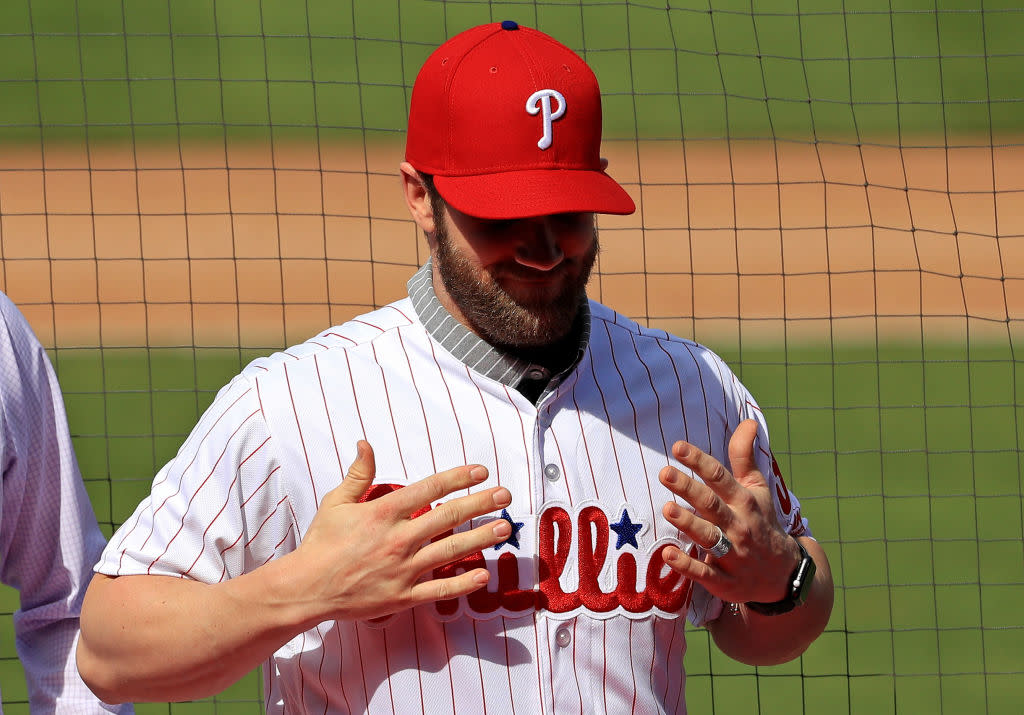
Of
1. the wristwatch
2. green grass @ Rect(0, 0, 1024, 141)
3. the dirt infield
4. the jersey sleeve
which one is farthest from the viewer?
green grass @ Rect(0, 0, 1024, 141)

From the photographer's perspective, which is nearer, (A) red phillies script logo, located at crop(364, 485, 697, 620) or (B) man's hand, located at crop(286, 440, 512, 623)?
(B) man's hand, located at crop(286, 440, 512, 623)

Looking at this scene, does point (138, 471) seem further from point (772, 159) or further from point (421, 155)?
point (772, 159)

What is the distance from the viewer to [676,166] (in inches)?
446

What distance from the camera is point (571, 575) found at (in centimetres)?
156

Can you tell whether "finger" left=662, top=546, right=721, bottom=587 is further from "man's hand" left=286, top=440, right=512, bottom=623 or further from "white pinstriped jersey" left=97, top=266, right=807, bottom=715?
"man's hand" left=286, top=440, right=512, bottom=623

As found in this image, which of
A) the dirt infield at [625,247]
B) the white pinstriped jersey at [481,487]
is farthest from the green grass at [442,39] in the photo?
the white pinstriped jersey at [481,487]

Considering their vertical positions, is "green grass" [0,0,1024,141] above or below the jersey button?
above

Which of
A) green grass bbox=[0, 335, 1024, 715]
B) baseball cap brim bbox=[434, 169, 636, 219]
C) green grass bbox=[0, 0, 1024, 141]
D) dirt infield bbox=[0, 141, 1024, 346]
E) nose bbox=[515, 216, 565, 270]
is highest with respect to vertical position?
green grass bbox=[0, 0, 1024, 141]

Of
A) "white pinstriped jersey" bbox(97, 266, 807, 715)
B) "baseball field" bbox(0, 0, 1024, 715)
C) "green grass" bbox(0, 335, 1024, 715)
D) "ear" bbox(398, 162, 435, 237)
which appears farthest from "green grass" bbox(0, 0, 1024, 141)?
"white pinstriped jersey" bbox(97, 266, 807, 715)

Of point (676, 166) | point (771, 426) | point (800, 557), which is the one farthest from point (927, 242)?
point (800, 557)

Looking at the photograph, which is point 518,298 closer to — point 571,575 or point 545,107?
point 545,107

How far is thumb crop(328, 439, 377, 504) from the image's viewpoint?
1.39 meters

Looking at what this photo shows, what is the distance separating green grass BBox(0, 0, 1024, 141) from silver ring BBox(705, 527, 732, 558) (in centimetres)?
1055

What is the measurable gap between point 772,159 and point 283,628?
10560 millimetres
